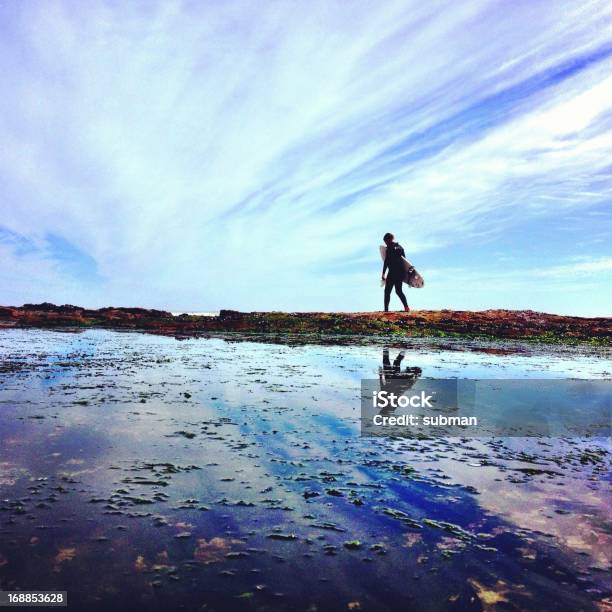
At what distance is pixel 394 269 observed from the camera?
90.6ft

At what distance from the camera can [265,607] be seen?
2607 mm

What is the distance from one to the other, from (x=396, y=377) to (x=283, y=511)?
278 inches

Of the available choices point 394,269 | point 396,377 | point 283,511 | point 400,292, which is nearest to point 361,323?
point 400,292

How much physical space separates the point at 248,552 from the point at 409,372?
340 inches

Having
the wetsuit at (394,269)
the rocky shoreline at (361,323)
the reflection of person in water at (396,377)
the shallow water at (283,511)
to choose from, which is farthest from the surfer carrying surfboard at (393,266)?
the shallow water at (283,511)

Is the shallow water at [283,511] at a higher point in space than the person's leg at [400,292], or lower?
lower

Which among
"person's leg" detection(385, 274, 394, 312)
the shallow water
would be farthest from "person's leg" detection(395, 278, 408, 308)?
the shallow water

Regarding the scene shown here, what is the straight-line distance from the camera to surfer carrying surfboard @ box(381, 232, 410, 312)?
27.4 metres

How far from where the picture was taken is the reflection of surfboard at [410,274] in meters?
28.0

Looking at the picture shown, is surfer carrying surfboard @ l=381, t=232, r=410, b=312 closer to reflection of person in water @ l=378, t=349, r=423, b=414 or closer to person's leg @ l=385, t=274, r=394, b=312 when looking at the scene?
person's leg @ l=385, t=274, r=394, b=312

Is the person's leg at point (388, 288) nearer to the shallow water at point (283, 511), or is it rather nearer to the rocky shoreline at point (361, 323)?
the rocky shoreline at point (361, 323)

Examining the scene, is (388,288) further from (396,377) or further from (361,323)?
(396,377)

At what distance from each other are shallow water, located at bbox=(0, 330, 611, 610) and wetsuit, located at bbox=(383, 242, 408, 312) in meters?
20.9

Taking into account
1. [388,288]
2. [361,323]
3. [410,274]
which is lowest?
[361,323]
